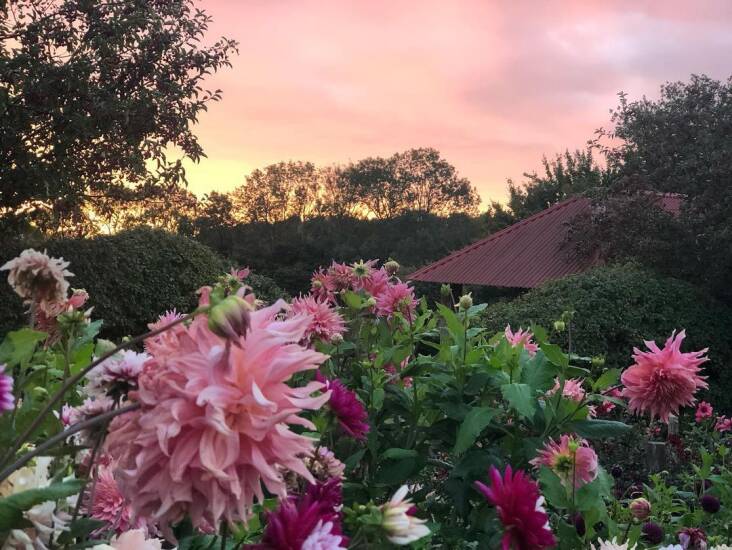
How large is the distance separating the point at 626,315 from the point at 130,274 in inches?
256

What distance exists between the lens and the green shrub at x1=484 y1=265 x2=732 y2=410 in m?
8.05

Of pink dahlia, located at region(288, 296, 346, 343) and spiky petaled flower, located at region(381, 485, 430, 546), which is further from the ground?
pink dahlia, located at region(288, 296, 346, 343)

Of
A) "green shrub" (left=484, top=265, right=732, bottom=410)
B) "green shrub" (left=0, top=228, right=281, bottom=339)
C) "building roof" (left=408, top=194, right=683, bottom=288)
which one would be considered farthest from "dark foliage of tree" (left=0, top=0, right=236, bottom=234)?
"building roof" (left=408, top=194, right=683, bottom=288)

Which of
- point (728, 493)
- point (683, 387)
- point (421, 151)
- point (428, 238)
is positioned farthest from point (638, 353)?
point (421, 151)

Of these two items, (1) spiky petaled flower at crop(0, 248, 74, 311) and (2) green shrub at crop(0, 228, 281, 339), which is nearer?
(1) spiky petaled flower at crop(0, 248, 74, 311)

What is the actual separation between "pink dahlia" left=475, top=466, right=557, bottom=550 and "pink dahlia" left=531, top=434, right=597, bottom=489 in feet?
1.57

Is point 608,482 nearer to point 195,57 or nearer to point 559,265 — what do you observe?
point 195,57

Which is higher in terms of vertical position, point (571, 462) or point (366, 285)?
point (366, 285)

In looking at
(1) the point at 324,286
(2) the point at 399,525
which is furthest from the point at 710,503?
(2) the point at 399,525

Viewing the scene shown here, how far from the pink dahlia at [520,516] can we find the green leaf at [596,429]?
0.85 metres

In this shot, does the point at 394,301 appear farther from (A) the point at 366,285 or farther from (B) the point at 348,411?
(B) the point at 348,411

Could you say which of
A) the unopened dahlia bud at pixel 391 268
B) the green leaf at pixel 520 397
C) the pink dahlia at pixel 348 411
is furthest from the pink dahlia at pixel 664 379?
the unopened dahlia bud at pixel 391 268

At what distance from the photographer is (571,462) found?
142cm

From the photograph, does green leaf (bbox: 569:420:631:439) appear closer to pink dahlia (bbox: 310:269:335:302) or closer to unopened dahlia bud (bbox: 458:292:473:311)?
unopened dahlia bud (bbox: 458:292:473:311)
